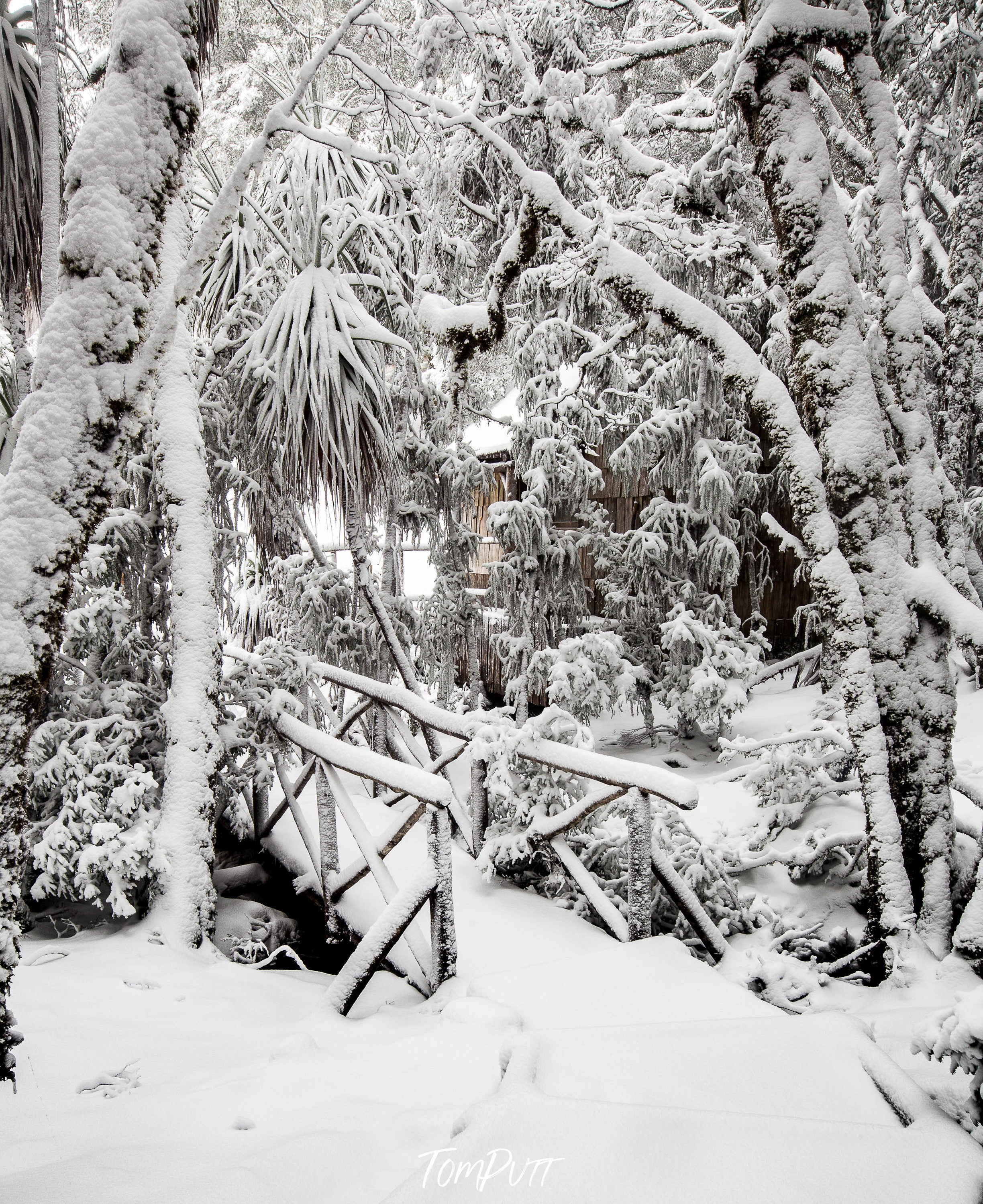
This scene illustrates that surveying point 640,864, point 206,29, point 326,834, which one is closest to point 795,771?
point 640,864

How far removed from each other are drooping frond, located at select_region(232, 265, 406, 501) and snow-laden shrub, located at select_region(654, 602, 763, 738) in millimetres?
3079

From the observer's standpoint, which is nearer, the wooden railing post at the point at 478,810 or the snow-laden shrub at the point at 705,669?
the wooden railing post at the point at 478,810

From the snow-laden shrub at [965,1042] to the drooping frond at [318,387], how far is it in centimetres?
458

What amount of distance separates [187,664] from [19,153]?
140 inches

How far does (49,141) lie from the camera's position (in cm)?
375

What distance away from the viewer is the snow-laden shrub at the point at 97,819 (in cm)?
342

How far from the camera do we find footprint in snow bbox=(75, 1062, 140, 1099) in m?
2.12

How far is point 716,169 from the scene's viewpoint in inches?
209

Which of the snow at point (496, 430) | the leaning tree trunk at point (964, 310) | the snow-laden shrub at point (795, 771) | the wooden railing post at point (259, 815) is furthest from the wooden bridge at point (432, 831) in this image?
the leaning tree trunk at point (964, 310)

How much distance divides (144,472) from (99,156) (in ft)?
9.99

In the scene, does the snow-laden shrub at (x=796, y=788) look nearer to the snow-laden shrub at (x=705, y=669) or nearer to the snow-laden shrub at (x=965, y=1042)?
the snow-laden shrub at (x=705, y=669)

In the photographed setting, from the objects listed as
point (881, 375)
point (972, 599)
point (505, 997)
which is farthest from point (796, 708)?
point (505, 997)

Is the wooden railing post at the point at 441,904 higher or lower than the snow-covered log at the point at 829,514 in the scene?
lower

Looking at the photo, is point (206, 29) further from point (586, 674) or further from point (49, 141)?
point (586, 674)
